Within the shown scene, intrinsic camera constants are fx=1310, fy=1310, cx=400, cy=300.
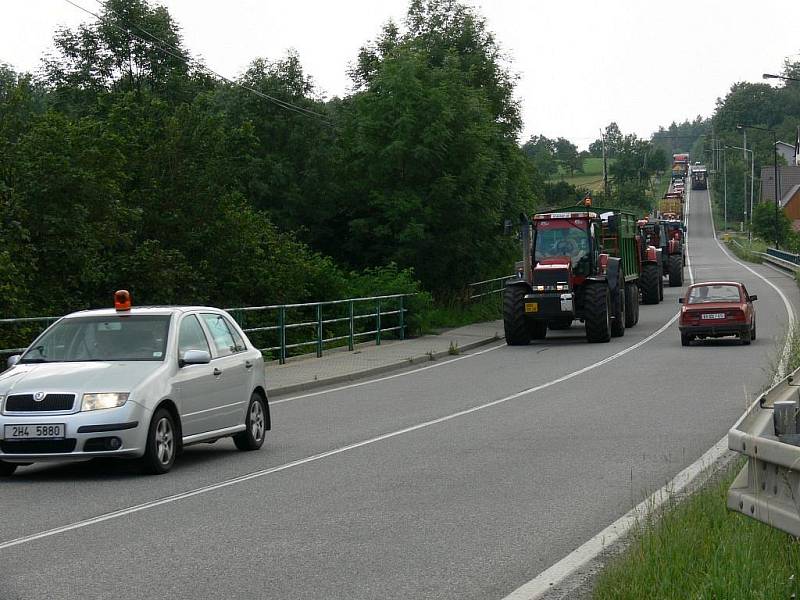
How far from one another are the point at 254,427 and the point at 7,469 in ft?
9.17

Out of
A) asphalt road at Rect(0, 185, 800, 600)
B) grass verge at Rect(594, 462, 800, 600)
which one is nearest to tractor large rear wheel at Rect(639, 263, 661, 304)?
asphalt road at Rect(0, 185, 800, 600)

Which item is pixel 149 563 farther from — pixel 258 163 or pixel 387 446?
pixel 258 163

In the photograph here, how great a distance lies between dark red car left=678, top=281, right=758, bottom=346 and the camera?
29344 millimetres

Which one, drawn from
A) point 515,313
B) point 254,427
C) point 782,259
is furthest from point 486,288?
point 782,259

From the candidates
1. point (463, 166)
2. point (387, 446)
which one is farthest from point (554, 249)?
point (387, 446)

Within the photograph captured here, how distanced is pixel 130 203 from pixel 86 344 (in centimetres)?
2020

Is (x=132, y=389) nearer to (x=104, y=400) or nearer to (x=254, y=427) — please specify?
(x=104, y=400)

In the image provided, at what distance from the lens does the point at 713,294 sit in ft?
99.2

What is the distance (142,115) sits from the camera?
3566cm

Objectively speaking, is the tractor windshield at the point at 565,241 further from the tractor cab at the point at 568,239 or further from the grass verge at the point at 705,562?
the grass verge at the point at 705,562

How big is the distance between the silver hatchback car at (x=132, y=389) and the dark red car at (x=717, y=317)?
683 inches

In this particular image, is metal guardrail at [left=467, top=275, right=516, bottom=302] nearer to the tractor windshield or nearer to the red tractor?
the red tractor

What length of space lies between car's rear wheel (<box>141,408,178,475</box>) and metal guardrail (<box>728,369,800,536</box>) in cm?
624

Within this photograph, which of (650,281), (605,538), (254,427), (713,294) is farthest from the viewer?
(650,281)
